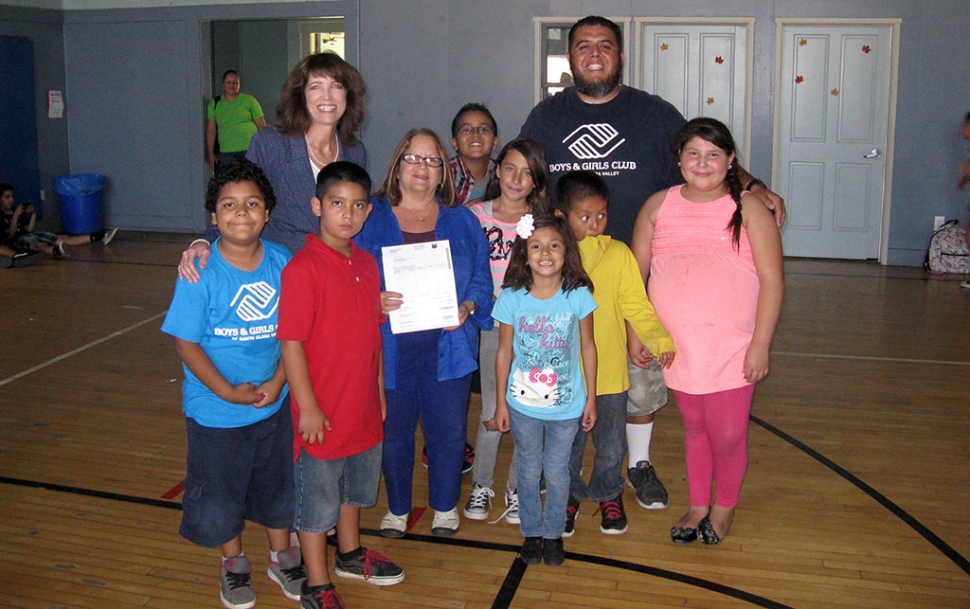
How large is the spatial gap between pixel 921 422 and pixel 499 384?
2588 millimetres

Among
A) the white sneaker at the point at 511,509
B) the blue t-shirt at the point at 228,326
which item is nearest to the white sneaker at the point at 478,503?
the white sneaker at the point at 511,509

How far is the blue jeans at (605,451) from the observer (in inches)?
126

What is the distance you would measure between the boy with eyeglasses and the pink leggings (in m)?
1.62

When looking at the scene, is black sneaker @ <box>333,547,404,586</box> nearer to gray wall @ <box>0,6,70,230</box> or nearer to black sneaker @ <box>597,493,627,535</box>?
black sneaker @ <box>597,493,627,535</box>

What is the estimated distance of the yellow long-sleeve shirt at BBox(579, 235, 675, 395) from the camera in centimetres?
305

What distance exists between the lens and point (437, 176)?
304 cm

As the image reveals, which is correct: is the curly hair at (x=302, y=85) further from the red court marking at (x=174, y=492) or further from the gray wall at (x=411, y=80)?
the gray wall at (x=411, y=80)

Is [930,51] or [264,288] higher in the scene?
[930,51]

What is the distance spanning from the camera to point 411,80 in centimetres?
980

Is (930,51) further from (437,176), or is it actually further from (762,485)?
(437,176)

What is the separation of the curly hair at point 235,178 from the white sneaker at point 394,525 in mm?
1231

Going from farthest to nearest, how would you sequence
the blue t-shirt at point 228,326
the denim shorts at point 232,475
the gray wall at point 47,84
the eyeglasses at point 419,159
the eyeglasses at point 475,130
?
the gray wall at point 47,84, the eyeglasses at point 475,130, the eyeglasses at point 419,159, the denim shorts at point 232,475, the blue t-shirt at point 228,326

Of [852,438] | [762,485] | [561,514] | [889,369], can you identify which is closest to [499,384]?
[561,514]

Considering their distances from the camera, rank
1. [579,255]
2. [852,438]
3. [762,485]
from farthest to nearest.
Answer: [852,438]
[762,485]
[579,255]
